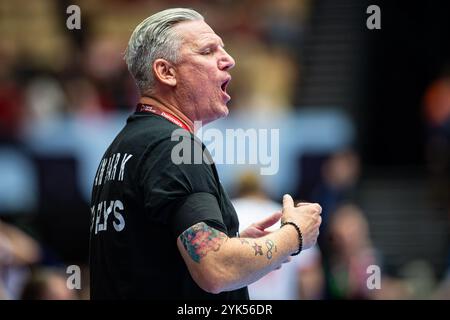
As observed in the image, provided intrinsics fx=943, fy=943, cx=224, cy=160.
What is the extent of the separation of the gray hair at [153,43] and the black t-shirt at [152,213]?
0.61 ft

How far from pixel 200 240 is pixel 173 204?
0.15 metres

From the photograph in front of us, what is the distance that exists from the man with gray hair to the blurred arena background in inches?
164

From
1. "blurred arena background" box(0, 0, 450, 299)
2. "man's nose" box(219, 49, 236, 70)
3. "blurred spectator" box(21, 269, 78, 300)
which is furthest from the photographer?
"blurred arena background" box(0, 0, 450, 299)

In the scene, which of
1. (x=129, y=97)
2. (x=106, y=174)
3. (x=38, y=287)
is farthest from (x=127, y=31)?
(x=106, y=174)

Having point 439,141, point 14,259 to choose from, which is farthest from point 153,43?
point 439,141

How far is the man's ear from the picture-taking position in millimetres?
3287

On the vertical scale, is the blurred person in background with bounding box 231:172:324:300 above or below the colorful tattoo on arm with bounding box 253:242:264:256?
below

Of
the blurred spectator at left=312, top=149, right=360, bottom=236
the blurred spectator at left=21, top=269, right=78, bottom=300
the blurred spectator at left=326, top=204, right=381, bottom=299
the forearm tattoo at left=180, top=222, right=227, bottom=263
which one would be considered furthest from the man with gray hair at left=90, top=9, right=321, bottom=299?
the blurred spectator at left=312, top=149, right=360, bottom=236

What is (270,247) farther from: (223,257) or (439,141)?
(439,141)

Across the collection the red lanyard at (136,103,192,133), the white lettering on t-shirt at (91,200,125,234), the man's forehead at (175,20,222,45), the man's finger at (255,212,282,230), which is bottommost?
the man's finger at (255,212,282,230)

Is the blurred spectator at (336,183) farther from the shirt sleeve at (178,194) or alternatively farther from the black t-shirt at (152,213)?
the shirt sleeve at (178,194)

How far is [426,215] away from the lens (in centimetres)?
1041

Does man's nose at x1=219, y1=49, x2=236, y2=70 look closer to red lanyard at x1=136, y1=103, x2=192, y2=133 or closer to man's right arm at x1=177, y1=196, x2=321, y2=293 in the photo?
red lanyard at x1=136, y1=103, x2=192, y2=133
